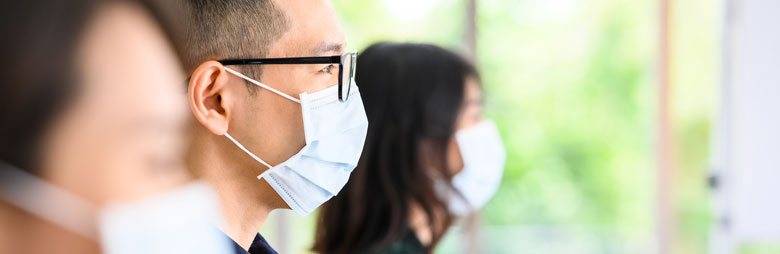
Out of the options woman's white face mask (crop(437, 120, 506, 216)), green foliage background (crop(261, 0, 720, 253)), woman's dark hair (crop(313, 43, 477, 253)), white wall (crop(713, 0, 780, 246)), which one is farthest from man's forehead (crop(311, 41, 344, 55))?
white wall (crop(713, 0, 780, 246))

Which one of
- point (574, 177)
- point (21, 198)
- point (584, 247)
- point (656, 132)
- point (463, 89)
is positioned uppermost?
point (21, 198)

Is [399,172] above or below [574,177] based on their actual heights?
above

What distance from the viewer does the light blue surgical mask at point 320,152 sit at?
0.98 meters

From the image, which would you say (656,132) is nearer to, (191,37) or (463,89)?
(463,89)

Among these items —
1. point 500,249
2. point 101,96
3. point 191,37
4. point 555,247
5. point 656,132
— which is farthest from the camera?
point 555,247

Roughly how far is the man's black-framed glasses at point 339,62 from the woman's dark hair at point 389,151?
0.58 metres

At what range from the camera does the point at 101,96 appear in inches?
15.8

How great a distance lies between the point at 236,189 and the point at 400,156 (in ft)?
2.37

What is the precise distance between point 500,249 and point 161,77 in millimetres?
3514

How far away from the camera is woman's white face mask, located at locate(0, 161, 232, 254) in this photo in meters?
0.41

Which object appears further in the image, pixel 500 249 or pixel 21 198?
pixel 500 249

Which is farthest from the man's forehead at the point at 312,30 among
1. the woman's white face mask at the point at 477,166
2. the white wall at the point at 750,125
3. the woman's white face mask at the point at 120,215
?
the white wall at the point at 750,125

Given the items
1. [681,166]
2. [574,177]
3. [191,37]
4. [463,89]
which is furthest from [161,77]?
[574,177]

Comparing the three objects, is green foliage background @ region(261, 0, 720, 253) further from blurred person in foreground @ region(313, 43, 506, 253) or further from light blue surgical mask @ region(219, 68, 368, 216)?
light blue surgical mask @ region(219, 68, 368, 216)
